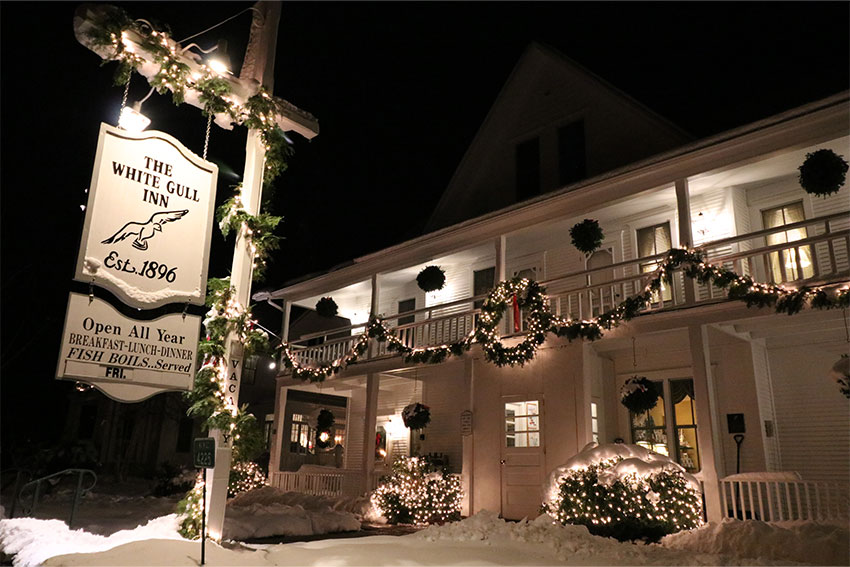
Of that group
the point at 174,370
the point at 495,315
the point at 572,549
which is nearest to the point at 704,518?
the point at 572,549

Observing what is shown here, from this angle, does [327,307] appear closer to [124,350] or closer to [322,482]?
[322,482]

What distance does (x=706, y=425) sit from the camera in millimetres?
9531

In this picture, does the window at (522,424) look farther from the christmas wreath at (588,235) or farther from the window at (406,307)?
the window at (406,307)

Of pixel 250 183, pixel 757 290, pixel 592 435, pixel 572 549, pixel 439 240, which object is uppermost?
pixel 439 240

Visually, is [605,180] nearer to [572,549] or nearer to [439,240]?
[439,240]

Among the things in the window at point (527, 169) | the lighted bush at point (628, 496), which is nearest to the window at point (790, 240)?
the lighted bush at point (628, 496)

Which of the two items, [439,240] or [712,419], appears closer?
[712,419]

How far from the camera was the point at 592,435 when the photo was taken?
11.3 metres

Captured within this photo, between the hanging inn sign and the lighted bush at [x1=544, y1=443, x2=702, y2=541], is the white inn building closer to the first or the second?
A: the lighted bush at [x1=544, y1=443, x2=702, y2=541]

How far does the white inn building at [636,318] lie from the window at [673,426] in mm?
32

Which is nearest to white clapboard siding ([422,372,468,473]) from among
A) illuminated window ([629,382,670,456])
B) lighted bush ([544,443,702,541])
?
illuminated window ([629,382,670,456])

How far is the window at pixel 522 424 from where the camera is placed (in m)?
12.4

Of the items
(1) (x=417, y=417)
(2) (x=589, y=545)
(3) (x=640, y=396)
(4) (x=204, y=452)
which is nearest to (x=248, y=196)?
(4) (x=204, y=452)

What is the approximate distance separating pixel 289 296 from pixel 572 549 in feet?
47.3
